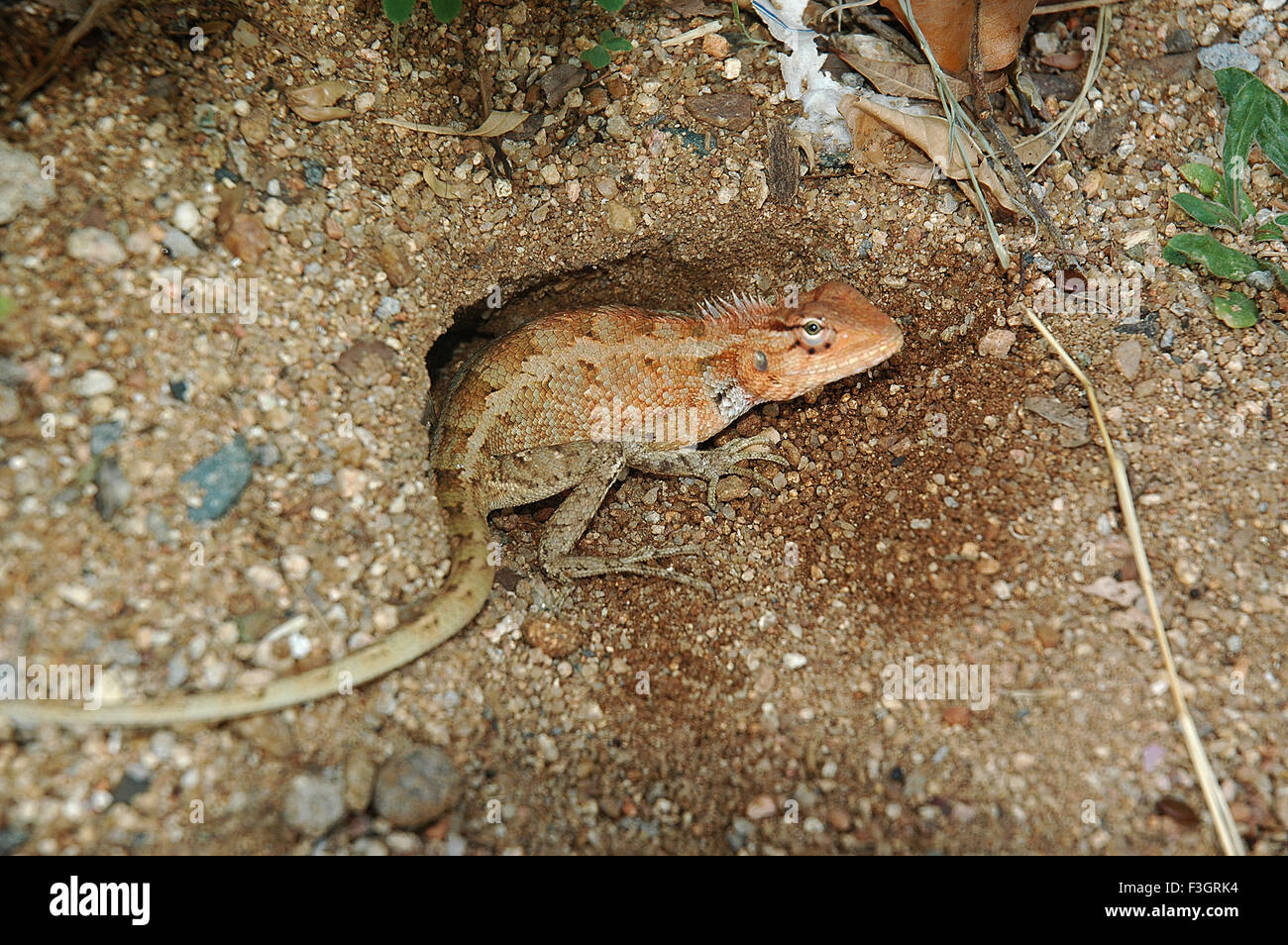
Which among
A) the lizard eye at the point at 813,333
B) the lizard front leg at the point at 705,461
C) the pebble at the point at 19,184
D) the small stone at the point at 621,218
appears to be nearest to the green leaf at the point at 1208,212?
the lizard eye at the point at 813,333

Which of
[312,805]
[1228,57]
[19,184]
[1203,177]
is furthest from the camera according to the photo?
[1228,57]

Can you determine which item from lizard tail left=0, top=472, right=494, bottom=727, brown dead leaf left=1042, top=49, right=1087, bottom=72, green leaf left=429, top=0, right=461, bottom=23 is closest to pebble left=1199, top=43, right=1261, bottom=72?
brown dead leaf left=1042, top=49, right=1087, bottom=72

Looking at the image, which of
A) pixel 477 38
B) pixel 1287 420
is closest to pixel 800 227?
pixel 477 38

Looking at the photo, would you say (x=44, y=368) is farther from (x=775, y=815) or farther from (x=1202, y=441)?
(x=1202, y=441)

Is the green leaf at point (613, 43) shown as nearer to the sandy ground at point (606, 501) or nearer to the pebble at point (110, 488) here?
the sandy ground at point (606, 501)

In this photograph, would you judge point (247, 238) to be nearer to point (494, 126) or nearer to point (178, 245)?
point (178, 245)

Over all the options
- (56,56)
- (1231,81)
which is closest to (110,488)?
(56,56)

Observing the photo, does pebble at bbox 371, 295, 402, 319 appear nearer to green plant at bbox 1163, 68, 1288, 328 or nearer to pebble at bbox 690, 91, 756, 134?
pebble at bbox 690, 91, 756, 134
